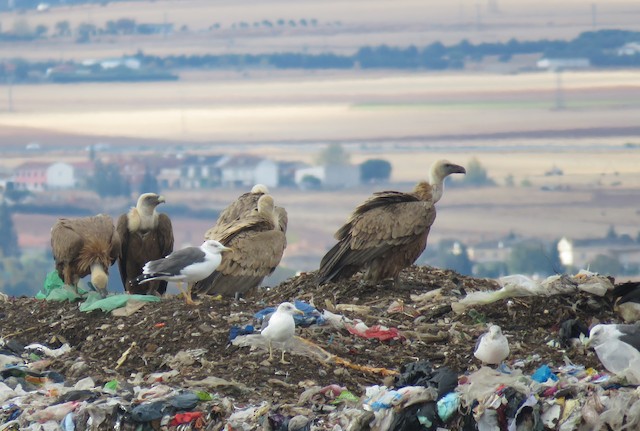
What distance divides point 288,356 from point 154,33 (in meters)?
92.6

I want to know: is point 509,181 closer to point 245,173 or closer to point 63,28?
point 245,173

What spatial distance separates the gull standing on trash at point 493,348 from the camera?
33.1ft

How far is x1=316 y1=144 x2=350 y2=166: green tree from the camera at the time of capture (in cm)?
6994

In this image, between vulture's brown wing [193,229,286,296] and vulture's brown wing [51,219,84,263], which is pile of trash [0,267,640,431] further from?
vulture's brown wing [51,219,84,263]

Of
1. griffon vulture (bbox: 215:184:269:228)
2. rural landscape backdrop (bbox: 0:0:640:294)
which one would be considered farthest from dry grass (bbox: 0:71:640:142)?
griffon vulture (bbox: 215:184:269:228)

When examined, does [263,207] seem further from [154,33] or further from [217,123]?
[154,33]

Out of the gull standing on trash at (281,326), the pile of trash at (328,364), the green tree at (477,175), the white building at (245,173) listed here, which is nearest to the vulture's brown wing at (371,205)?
the pile of trash at (328,364)

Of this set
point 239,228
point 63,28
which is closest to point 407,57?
point 63,28

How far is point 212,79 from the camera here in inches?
3883

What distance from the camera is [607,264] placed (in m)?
37.9

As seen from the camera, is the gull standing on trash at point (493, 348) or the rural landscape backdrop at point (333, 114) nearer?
the gull standing on trash at point (493, 348)

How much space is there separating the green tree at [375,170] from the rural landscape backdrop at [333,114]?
15.1 inches

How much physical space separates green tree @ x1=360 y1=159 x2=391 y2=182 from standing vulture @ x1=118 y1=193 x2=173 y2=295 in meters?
44.7

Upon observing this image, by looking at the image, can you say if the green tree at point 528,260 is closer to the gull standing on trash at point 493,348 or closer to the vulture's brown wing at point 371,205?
the vulture's brown wing at point 371,205
